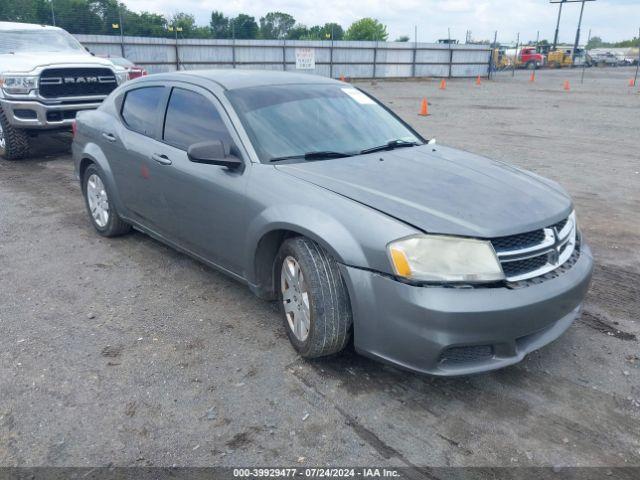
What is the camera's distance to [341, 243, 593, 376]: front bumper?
267 centimetres

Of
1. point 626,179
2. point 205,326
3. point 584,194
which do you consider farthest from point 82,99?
point 626,179

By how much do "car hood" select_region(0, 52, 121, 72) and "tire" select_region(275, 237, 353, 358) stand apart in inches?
290

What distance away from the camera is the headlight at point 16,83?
27.9 feet

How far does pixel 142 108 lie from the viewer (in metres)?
4.75

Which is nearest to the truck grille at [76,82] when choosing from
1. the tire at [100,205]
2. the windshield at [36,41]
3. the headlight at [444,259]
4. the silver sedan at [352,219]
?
the windshield at [36,41]

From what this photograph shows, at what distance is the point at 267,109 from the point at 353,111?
2.34 feet

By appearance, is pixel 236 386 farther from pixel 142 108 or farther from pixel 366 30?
pixel 366 30

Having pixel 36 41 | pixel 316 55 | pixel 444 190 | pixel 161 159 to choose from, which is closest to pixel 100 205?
pixel 161 159

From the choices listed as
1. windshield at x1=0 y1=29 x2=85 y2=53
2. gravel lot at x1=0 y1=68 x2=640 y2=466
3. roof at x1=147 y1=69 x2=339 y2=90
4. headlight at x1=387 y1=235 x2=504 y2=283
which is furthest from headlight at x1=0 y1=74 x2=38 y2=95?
headlight at x1=387 y1=235 x2=504 y2=283

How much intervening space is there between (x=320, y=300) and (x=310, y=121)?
1477mm

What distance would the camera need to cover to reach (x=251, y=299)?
13.8 ft

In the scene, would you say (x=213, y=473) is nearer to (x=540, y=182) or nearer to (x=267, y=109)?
(x=267, y=109)

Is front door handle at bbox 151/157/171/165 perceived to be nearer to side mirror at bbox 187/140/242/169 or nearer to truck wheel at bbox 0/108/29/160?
side mirror at bbox 187/140/242/169

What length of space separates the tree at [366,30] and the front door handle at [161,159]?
82.4 metres
